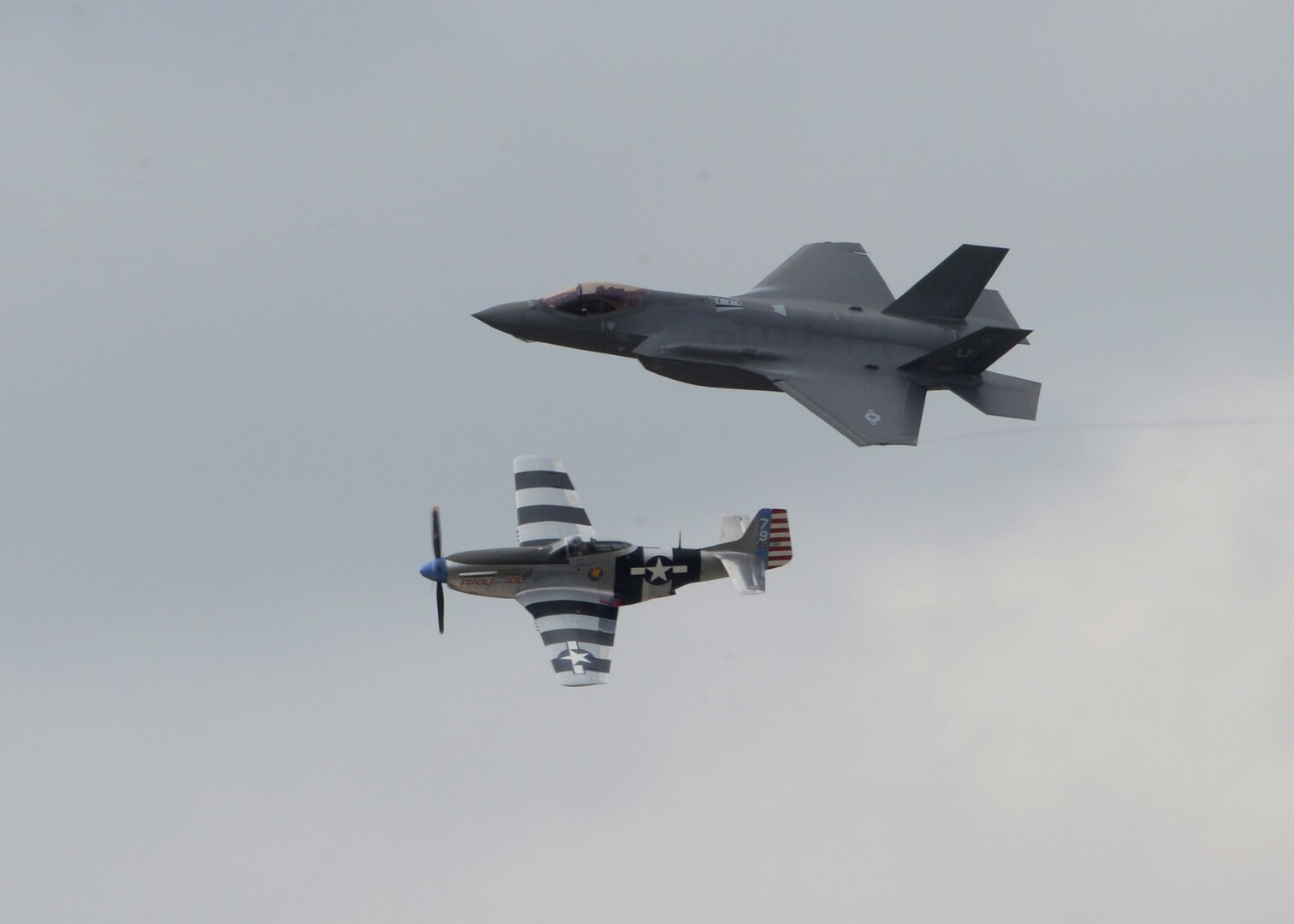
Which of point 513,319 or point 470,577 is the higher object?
point 513,319

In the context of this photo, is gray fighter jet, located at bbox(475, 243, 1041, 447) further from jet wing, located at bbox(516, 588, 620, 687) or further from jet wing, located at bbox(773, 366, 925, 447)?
jet wing, located at bbox(516, 588, 620, 687)

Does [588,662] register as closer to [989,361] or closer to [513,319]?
[513,319]

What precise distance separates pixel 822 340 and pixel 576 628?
1317 cm

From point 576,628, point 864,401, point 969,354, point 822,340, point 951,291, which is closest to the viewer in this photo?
point 576,628

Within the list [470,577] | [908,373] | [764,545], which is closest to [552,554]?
[470,577]

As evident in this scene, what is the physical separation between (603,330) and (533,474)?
669 centimetres

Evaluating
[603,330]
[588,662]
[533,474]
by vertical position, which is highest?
[603,330]

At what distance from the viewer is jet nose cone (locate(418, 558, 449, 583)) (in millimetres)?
69438

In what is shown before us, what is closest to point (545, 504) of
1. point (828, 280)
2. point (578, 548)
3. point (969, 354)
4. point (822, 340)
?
point (578, 548)

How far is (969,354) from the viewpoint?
227 feet

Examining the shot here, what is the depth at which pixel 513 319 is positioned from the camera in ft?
232

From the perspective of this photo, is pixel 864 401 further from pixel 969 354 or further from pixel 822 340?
pixel 969 354

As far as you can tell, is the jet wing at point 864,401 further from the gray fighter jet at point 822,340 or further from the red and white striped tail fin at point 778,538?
the red and white striped tail fin at point 778,538

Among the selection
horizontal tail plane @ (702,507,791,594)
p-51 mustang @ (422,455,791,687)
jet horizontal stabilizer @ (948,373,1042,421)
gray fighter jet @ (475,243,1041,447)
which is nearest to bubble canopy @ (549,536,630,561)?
p-51 mustang @ (422,455,791,687)
